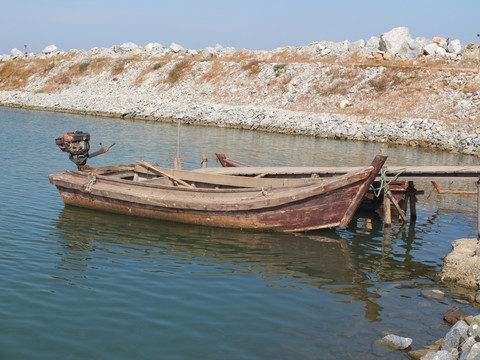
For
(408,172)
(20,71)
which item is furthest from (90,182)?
(20,71)

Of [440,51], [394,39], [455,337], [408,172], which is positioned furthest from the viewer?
[394,39]

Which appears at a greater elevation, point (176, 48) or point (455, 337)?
point (176, 48)

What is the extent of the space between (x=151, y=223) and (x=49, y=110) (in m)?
53.5

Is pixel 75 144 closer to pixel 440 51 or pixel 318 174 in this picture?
pixel 318 174

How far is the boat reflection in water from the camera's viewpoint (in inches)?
449

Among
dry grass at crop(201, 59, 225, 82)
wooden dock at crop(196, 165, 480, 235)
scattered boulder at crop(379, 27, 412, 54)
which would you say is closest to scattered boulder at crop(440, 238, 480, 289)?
wooden dock at crop(196, 165, 480, 235)

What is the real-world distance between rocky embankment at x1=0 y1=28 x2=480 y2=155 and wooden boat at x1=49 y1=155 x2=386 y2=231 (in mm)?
28728

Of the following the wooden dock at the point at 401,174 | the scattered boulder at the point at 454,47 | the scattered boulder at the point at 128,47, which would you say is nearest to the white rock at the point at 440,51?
the scattered boulder at the point at 454,47

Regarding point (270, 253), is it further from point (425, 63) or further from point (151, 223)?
point (425, 63)

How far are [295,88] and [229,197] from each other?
148 ft

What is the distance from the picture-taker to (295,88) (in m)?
57.9

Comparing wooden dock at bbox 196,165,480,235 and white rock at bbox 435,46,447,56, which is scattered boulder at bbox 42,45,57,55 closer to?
white rock at bbox 435,46,447,56

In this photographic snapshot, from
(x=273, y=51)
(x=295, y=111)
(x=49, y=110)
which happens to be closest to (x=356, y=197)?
(x=295, y=111)

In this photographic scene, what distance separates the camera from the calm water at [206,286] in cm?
820
